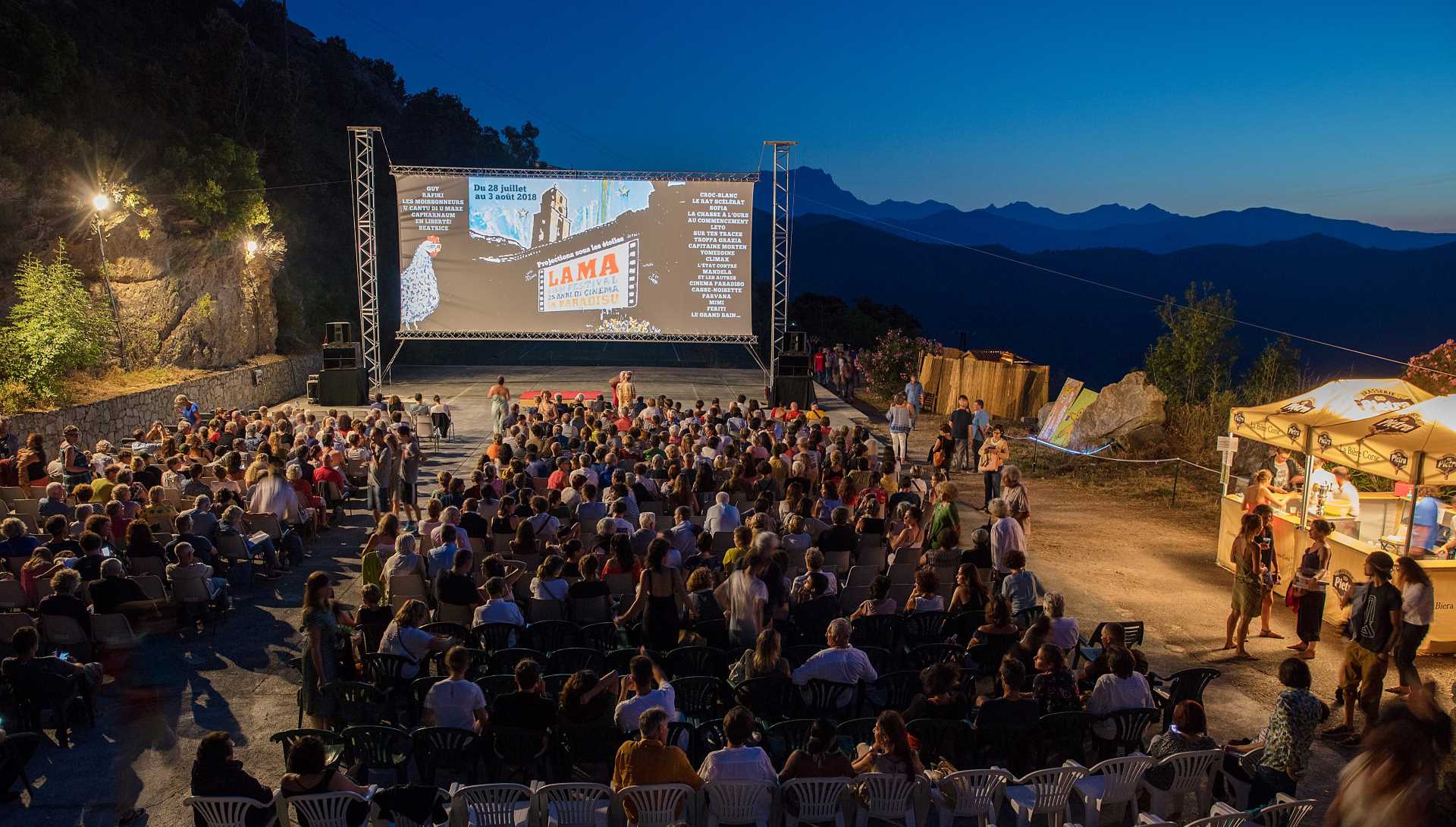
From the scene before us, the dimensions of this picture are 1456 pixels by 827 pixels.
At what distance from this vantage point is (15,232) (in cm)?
1734

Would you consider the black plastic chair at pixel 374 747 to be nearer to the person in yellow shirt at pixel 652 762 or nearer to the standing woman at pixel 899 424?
the person in yellow shirt at pixel 652 762

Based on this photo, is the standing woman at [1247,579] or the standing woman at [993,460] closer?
Answer: the standing woman at [1247,579]

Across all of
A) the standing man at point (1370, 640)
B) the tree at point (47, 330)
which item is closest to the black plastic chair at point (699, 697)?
the standing man at point (1370, 640)

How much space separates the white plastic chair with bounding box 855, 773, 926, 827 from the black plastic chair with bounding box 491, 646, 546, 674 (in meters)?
2.41

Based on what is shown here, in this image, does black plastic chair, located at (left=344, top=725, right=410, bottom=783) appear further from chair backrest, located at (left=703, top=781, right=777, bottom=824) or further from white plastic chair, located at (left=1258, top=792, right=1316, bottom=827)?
white plastic chair, located at (left=1258, top=792, right=1316, bottom=827)

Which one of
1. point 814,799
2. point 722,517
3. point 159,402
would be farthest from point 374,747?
point 159,402

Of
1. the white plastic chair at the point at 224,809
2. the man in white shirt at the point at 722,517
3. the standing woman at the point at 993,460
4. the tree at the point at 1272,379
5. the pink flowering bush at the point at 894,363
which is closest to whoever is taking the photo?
the white plastic chair at the point at 224,809

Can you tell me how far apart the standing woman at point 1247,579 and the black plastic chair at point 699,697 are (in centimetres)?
487

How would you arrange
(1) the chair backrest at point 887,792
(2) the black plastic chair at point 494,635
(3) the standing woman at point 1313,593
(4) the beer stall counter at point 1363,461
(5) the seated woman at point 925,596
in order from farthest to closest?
(4) the beer stall counter at point 1363,461
(3) the standing woman at point 1313,593
(5) the seated woman at point 925,596
(2) the black plastic chair at point 494,635
(1) the chair backrest at point 887,792

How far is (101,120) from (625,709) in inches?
835

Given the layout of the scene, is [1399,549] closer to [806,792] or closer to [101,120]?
[806,792]

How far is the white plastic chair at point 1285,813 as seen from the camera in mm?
4289

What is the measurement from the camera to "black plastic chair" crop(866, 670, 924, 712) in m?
5.88

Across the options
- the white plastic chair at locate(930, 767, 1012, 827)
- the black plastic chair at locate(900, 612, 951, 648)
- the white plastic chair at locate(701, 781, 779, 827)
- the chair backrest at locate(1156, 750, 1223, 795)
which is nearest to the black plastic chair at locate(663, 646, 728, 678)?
the black plastic chair at locate(900, 612, 951, 648)
